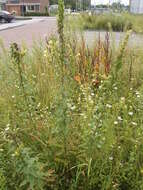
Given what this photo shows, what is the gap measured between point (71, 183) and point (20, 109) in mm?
864

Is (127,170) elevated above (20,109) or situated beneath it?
situated beneath

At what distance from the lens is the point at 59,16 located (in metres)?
1.55

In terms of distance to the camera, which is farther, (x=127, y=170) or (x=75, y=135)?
(x=75, y=135)

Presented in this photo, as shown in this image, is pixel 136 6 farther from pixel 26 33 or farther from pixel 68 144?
pixel 68 144

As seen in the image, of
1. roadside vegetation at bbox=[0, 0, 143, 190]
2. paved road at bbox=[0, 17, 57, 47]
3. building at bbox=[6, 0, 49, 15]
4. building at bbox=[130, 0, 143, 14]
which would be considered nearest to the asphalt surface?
paved road at bbox=[0, 17, 57, 47]

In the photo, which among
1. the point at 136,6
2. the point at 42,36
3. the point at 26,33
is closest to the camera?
the point at 42,36

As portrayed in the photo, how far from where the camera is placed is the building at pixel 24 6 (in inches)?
1866

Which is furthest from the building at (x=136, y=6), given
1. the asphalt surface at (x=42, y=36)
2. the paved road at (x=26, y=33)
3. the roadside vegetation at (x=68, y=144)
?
the roadside vegetation at (x=68, y=144)

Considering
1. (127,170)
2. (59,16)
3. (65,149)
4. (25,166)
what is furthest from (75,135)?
(59,16)

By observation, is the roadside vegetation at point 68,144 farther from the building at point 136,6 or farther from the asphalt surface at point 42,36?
the building at point 136,6

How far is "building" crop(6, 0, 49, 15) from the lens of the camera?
4741 cm

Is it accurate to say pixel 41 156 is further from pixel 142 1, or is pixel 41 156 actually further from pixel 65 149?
pixel 142 1

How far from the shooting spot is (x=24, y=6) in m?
48.0

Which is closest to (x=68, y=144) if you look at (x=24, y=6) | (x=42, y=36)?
(x=42, y=36)
